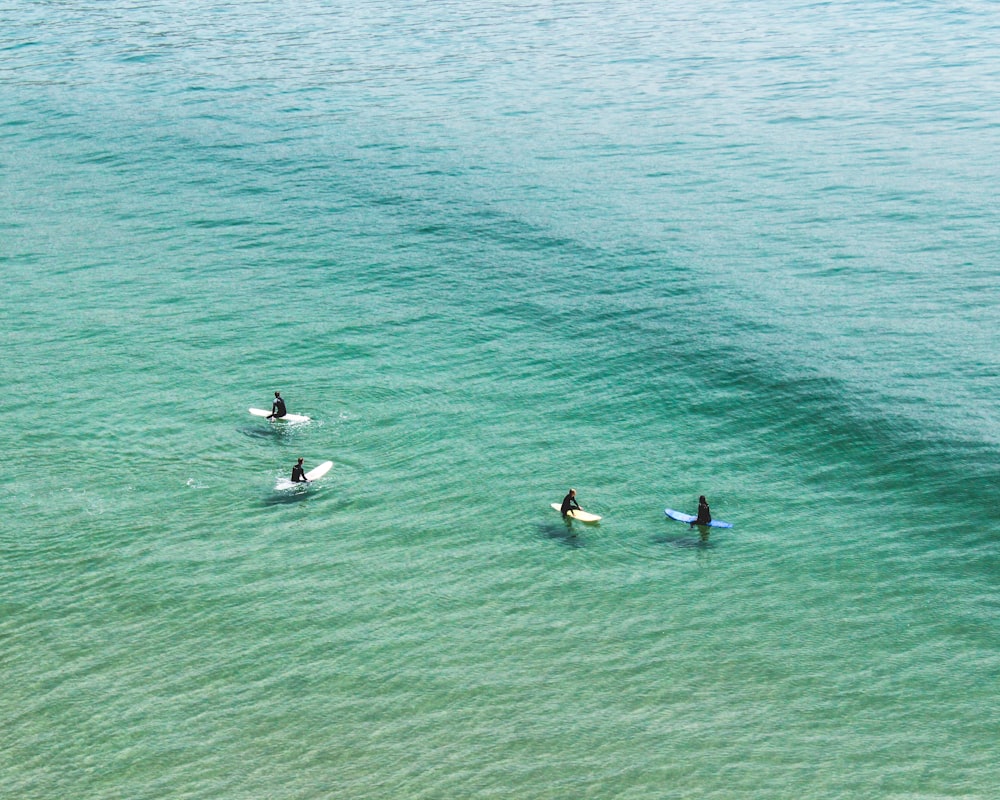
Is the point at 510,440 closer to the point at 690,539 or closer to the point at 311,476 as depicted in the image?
the point at 311,476

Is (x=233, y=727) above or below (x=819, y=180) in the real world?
below

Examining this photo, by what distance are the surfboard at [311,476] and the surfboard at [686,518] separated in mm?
15672

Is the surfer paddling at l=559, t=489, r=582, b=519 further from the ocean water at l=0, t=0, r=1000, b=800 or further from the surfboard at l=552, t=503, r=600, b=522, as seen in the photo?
the ocean water at l=0, t=0, r=1000, b=800

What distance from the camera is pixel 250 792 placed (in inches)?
1511

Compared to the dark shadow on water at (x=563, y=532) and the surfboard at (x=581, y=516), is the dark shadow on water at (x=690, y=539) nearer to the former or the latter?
the surfboard at (x=581, y=516)

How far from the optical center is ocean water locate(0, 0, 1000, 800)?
40.9 metres

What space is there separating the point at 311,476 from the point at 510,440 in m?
10.0

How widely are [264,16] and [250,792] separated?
133376mm

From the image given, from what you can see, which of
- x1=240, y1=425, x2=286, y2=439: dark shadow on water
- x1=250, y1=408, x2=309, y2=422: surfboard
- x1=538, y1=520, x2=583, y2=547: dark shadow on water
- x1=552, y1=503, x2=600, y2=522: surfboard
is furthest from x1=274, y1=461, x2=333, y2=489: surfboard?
x1=552, y1=503, x2=600, y2=522: surfboard

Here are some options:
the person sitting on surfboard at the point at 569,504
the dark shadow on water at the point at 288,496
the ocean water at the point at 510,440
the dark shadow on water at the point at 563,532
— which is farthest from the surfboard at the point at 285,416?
the person sitting on surfboard at the point at 569,504

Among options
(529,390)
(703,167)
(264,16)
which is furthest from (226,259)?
(264,16)

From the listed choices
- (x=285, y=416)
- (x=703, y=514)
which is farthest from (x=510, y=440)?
(x=703, y=514)

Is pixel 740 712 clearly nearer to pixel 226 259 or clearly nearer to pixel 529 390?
pixel 529 390

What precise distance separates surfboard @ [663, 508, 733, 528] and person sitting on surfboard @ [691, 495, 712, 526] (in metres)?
0.24
